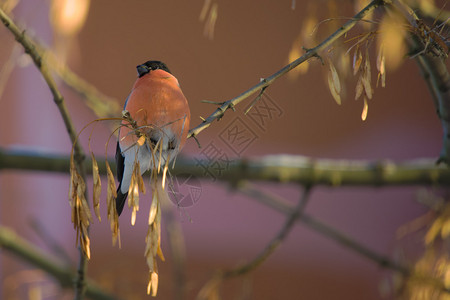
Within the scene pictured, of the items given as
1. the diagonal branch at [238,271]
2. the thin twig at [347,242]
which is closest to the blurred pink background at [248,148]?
the thin twig at [347,242]

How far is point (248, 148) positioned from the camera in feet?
6.84

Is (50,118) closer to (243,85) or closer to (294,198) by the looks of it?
(243,85)

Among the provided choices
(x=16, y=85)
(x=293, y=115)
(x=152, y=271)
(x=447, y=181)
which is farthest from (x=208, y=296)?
(x=16, y=85)

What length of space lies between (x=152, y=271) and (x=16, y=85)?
2248mm

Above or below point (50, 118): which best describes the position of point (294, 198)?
below

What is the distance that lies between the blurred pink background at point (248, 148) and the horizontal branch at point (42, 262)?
2.69 feet

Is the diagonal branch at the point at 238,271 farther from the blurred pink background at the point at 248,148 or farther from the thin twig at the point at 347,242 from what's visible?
the blurred pink background at the point at 248,148

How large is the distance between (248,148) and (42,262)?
108 cm

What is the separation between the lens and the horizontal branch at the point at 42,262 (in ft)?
3.60

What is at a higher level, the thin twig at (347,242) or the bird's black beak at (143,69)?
the bird's black beak at (143,69)

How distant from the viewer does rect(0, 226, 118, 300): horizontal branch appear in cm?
110

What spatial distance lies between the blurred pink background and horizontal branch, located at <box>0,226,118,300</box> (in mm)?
819

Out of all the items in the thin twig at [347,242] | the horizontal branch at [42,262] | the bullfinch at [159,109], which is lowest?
the horizontal branch at [42,262]

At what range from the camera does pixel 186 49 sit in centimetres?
182
